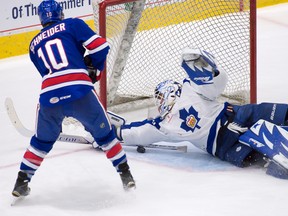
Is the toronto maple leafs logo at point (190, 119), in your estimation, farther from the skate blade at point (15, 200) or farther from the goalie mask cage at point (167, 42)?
the skate blade at point (15, 200)

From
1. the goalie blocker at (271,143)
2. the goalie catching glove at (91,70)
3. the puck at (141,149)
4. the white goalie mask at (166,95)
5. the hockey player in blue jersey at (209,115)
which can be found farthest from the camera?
the puck at (141,149)

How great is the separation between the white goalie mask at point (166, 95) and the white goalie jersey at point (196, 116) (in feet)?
0.08

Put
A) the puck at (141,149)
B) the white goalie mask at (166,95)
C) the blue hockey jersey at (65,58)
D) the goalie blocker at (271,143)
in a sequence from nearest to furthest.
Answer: the blue hockey jersey at (65,58) < the goalie blocker at (271,143) < the white goalie mask at (166,95) < the puck at (141,149)

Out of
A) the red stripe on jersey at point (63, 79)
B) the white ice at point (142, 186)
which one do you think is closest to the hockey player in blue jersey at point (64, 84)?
the red stripe on jersey at point (63, 79)

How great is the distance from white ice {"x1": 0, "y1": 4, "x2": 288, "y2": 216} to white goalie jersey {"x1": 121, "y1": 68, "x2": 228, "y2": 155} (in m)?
0.13

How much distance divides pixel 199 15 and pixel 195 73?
3.20 feet

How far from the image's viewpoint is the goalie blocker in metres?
3.57

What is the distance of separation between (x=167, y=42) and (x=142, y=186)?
1.47m

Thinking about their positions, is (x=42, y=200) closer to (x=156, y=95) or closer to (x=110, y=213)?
(x=110, y=213)

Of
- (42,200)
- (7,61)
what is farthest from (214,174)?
(7,61)

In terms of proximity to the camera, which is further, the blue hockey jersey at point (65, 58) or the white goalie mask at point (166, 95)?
the white goalie mask at point (166, 95)

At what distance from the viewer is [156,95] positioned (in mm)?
4000

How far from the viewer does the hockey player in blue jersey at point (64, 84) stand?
3.28 metres

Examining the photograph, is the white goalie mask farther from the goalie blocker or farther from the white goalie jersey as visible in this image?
the goalie blocker
